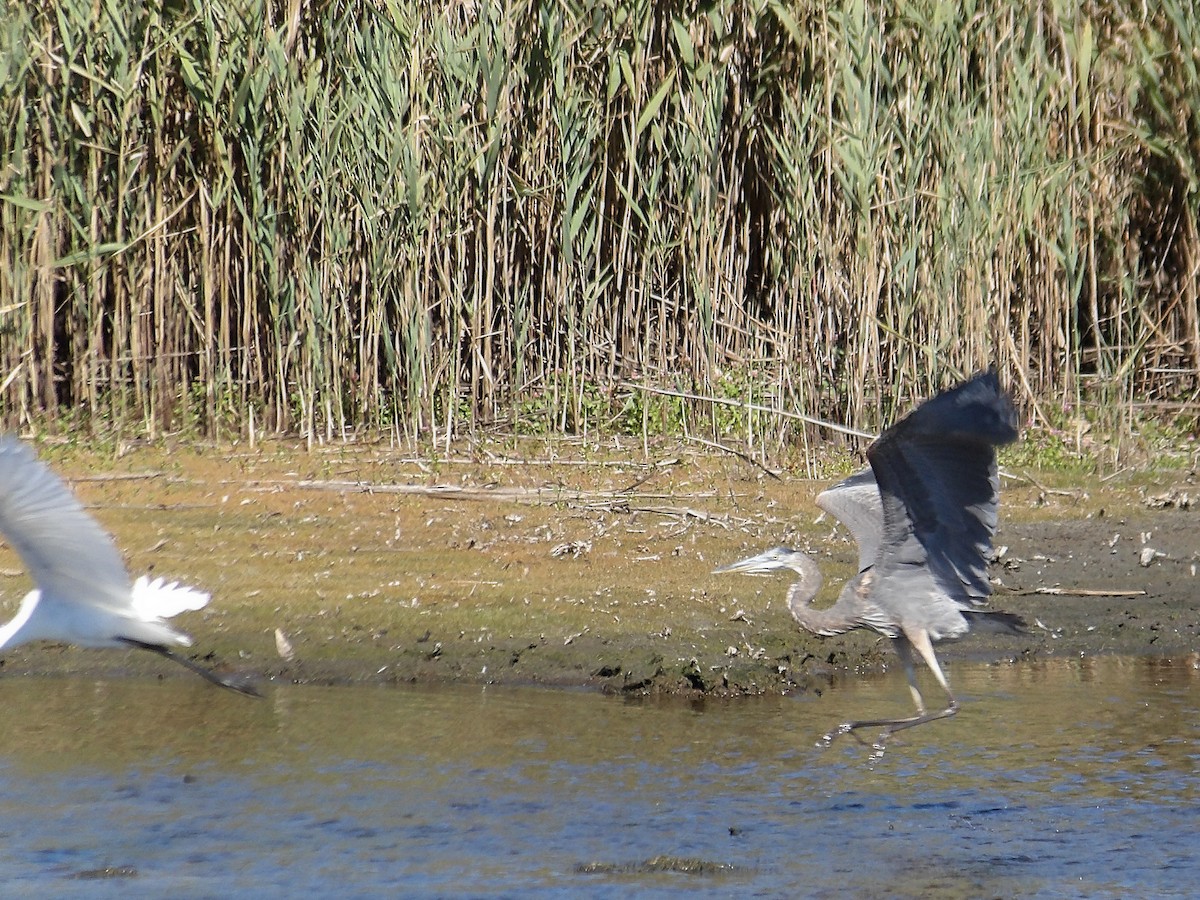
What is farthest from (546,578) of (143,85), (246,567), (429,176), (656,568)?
(143,85)

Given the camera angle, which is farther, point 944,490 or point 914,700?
point 914,700

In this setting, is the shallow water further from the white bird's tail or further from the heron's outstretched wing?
the heron's outstretched wing

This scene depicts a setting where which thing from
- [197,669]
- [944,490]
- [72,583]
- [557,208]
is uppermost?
[557,208]

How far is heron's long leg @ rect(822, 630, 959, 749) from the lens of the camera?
6.18 meters

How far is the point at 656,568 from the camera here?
330 inches

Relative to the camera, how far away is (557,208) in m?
11.1

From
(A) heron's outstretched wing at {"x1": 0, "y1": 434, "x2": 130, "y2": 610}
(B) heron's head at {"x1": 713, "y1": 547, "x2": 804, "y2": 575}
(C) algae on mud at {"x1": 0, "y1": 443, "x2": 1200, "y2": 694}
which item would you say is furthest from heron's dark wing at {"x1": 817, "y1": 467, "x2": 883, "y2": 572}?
(A) heron's outstretched wing at {"x1": 0, "y1": 434, "x2": 130, "y2": 610}

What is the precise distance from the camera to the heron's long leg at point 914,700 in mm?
6180

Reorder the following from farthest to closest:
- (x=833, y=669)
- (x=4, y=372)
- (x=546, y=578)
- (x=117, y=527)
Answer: (x=4, y=372) < (x=117, y=527) < (x=546, y=578) < (x=833, y=669)

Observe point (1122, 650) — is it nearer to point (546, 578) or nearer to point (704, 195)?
point (546, 578)

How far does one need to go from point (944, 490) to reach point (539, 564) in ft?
9.28

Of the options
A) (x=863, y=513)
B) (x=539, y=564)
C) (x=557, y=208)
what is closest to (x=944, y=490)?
(x=863, y=513)

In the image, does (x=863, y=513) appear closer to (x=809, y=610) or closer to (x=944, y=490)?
(x=809, y=610)

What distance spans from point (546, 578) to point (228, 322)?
370cm
